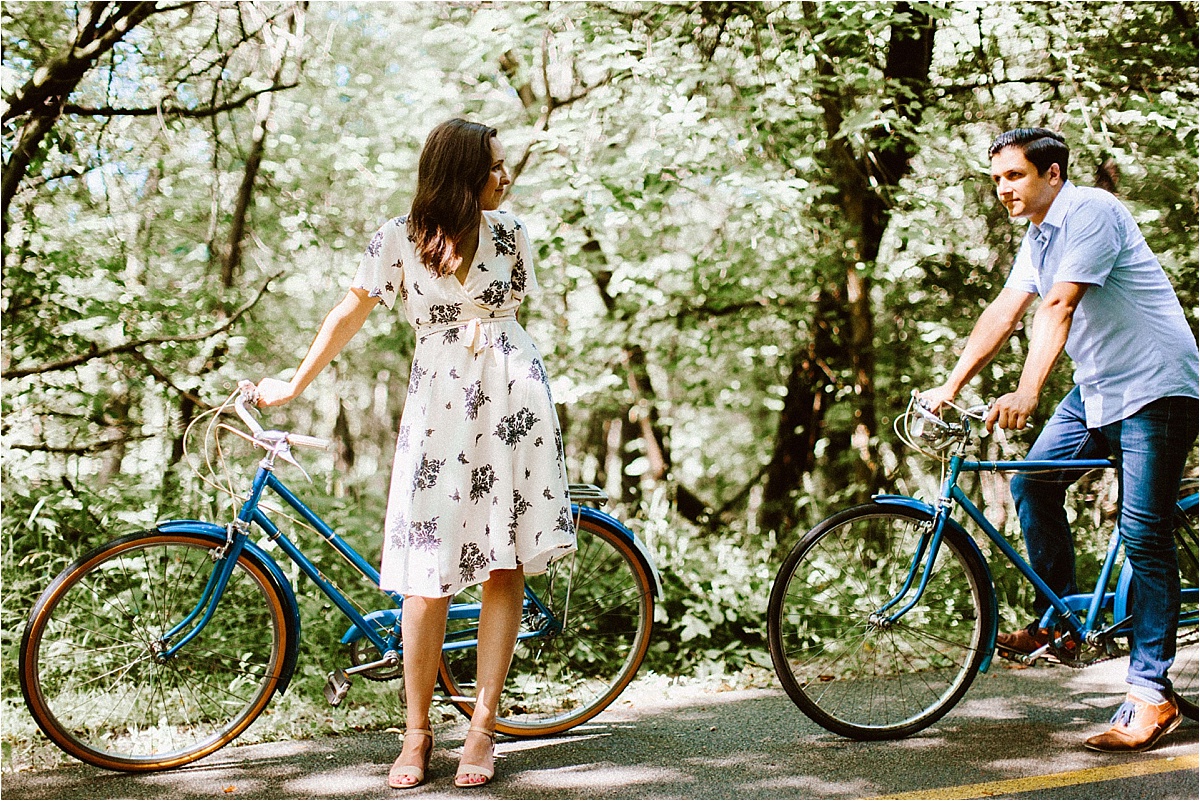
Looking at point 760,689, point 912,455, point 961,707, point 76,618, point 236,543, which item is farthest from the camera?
point 912,455

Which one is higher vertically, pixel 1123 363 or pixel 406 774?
pixel 1123 363

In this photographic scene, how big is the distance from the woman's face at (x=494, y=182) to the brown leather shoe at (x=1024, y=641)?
7.42 feet

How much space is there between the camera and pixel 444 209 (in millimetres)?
3037

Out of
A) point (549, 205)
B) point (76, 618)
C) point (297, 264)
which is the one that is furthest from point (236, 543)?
point (549, 205)

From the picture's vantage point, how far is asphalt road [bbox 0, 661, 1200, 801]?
3.14 m

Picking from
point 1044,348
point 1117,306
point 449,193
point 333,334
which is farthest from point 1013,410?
point 333,334

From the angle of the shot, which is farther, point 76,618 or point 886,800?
point 76,618

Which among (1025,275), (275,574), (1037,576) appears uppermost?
(1025,275)

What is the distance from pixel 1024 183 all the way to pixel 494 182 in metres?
1.71

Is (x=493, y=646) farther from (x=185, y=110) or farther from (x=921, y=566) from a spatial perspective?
(x=185, y=110)

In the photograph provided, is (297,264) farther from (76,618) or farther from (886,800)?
(886,800)

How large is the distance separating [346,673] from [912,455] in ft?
11.0

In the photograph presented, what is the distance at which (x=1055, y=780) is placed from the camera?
125 inches

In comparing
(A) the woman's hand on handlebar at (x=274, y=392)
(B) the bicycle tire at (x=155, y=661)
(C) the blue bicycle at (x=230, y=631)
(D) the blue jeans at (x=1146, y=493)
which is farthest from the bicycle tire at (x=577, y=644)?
(D) the blue jeans at (x=1146, y=493)
